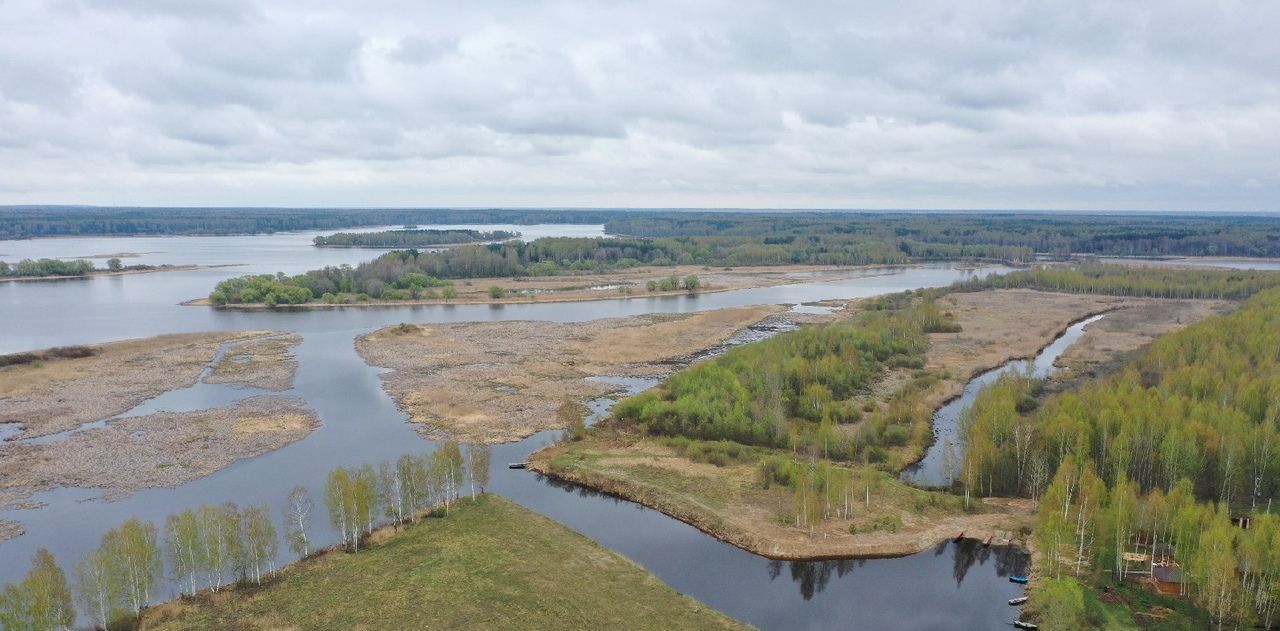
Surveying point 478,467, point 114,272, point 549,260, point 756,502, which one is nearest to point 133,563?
point 478,467

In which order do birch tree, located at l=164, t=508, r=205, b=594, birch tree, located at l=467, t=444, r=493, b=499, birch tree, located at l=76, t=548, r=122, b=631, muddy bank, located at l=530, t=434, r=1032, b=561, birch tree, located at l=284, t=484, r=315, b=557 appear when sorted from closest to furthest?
birch tree, located at l=76, t=548, r=122, b=631 → birch tree, located at l=164, t=508, r=205, b=594 → birch tree, located at l=284, t=484, r=315, b=557 → muddy bank, located at l=530, t=434, r=1032, b=561 → birch tree, located at l=467, t=444, r=493, b=499

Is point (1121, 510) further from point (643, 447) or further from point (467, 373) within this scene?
point (467, 373)

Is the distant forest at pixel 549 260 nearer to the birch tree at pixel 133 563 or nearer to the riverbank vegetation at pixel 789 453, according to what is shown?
the riverbank vegetation at pixel 789 453

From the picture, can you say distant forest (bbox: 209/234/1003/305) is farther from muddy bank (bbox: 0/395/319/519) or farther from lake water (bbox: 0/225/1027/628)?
muddy bank (bbox: 0/395/319/519)

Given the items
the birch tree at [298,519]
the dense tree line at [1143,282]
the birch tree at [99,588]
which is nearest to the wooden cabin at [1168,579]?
the birch tree at [298,519]

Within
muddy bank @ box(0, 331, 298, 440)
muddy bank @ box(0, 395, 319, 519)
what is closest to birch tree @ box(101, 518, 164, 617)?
muddy bank @ box(0, 395, 319, 519)

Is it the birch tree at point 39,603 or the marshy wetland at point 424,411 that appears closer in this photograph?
the birch tree at point 39,603
